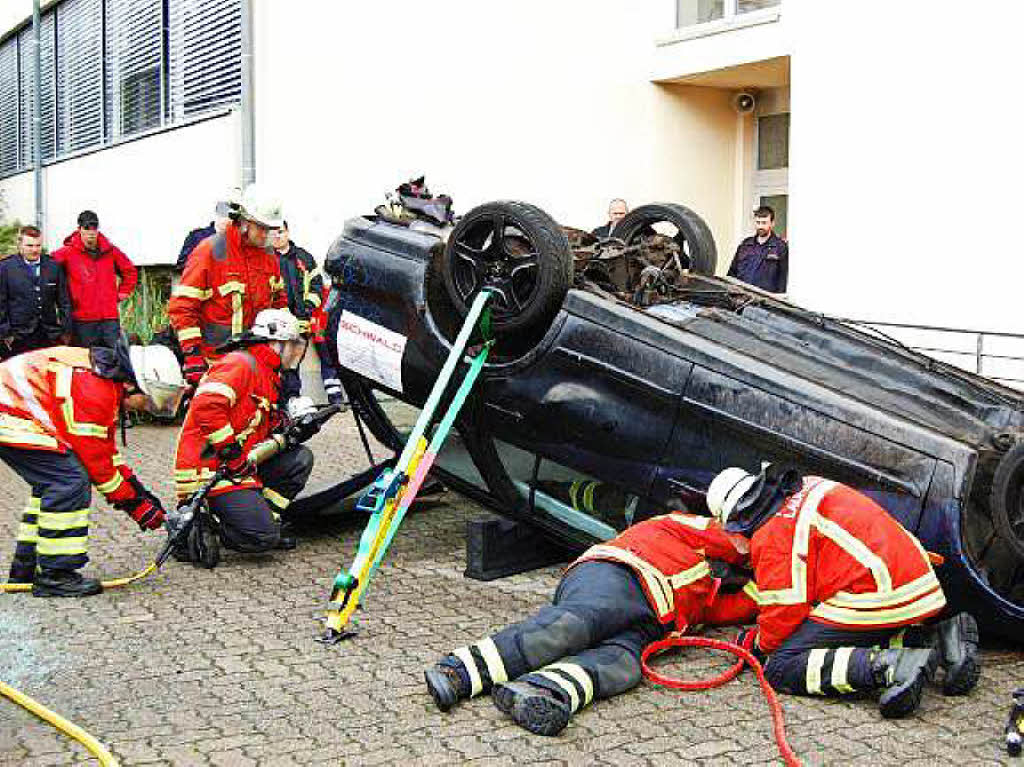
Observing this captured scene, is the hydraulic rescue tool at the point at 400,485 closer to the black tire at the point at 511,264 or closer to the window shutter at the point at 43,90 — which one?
the black tire at the point at 511,264

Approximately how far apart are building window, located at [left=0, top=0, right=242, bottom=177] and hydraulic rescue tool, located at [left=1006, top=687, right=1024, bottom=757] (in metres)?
10.8

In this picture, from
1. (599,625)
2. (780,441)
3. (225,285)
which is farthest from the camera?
(225,285)

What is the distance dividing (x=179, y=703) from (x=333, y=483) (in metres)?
2.69

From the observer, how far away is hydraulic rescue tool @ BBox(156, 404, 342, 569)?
6.25m

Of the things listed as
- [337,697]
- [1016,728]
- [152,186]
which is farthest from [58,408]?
[152,186]

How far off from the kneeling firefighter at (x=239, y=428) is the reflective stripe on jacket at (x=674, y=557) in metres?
2.22

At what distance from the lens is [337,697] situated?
4.58 m

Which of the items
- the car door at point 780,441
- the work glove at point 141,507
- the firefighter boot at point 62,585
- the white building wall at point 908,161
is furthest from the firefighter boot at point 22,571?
the white building wall at point 908,161

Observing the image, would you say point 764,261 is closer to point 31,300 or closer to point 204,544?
point 204,544

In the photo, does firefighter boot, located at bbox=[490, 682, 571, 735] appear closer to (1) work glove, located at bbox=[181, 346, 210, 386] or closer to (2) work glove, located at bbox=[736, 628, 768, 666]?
(2) work glove, located at bbox=[736, 628, 768, 666]

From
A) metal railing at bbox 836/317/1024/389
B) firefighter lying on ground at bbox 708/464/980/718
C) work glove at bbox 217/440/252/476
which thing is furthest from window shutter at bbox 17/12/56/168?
firefighter lying on ground at bbox 708/464/980/718

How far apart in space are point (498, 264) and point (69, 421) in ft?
6.67

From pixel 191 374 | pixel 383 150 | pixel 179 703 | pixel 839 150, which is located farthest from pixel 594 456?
pixel 383 150

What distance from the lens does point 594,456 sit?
555 centimetres
